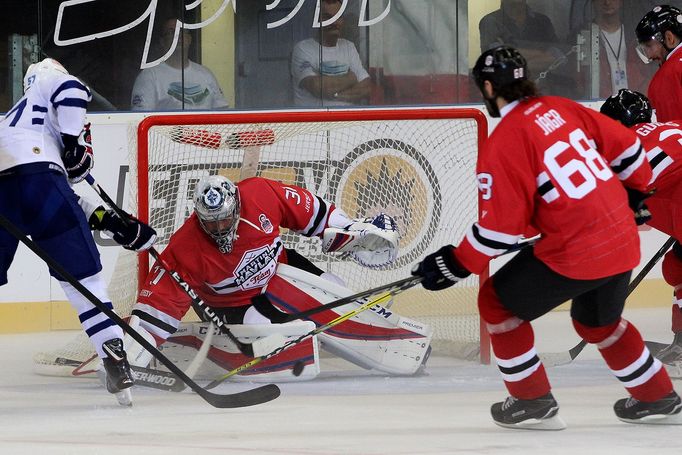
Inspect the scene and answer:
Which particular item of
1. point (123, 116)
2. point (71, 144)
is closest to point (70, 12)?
point (123, 116)

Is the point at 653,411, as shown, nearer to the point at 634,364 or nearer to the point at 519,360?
the point at 634,364

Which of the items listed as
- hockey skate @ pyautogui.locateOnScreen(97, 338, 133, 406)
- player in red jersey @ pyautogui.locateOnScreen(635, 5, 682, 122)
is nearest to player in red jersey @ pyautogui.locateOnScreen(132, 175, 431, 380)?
hockey skate @ pyautogui.locateOnScreen(97, 338, 133, 406)

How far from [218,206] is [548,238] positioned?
1.27 m

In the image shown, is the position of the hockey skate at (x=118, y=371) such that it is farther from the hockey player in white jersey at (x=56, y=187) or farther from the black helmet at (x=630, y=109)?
the black helmet at (x=630, y=109)

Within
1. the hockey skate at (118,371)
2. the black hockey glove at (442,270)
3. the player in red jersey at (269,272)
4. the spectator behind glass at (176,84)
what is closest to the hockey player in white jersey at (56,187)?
the hockey skate at (118,371)

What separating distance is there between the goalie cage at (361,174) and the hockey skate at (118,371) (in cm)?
83

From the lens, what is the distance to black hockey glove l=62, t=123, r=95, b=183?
3.66 m

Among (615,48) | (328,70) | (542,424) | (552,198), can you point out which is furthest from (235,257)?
(615,48)

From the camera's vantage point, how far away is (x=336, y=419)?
3482mm

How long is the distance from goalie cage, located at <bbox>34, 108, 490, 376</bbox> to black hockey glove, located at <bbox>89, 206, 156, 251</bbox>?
2.03 ft

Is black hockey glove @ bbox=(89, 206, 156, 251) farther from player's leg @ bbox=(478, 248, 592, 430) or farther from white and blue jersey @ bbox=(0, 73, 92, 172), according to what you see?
player's leg @ bbox=(478, 248, 592, 430)

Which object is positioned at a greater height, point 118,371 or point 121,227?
point 121,227

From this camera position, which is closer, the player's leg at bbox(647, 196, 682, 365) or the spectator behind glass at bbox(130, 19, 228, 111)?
the player's leg at bbox(647, 196, 682, 365)

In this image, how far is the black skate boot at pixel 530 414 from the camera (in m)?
3.19
